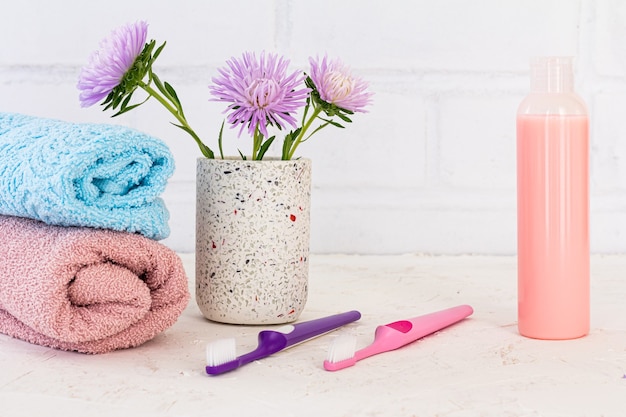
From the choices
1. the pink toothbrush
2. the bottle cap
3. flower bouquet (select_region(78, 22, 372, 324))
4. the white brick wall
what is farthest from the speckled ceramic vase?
the white brick wall

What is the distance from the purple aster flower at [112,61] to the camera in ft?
2.13

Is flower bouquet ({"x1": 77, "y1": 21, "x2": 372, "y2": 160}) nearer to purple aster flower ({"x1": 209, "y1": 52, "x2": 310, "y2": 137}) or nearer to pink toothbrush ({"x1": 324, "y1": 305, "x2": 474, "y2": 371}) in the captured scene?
purple aster flower ({"x1": 209, "y1": 52, "x2": 310, "y2": 137})

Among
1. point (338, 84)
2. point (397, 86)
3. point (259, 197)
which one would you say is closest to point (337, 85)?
point (338, 84)

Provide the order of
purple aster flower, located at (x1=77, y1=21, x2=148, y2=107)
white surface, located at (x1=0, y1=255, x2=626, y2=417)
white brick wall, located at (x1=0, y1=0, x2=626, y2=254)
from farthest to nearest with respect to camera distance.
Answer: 1. white brick wall, located at (x1=0, y1=0, x2=626, y2=254)
2. purple aster flower, located at (x1=77, y1=21, x2=148, y2=107)
3. white surface, located at (x1=0, y1=255, x2=626, y2=417)

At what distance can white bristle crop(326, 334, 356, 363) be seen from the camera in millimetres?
592

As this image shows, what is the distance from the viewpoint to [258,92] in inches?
26.6

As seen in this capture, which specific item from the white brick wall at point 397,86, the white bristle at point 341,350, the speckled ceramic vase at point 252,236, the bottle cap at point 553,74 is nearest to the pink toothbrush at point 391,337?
the white bristle at point 341,350

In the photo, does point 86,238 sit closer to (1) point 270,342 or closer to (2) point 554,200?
(1) point 270,342

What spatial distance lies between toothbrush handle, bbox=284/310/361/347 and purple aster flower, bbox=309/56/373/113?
0.18 meters

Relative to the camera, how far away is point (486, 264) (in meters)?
1.08

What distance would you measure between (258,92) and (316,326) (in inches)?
7.9

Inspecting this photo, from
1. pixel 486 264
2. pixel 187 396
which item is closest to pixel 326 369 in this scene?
pixel 187 396

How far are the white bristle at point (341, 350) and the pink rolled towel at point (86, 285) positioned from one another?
0.45 ft

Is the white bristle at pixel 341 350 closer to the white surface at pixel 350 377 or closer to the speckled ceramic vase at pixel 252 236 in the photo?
the white surface at pixel 350 377
